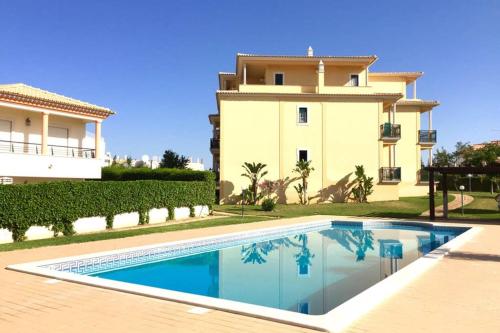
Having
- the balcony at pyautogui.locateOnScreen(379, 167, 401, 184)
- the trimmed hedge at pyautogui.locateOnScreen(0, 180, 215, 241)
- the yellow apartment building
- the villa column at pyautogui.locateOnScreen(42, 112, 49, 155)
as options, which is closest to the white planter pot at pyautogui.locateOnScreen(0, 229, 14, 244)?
the trimmed hedge at pyautogui.locateOnScreen(0, 180, 215, 241)

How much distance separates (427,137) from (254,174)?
59.6 ft

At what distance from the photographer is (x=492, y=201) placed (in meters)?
30.2

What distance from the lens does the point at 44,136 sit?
22031 mm

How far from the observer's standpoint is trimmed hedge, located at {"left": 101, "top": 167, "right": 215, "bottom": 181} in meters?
24.9

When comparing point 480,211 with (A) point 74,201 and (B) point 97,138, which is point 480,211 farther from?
(B) point 97,138

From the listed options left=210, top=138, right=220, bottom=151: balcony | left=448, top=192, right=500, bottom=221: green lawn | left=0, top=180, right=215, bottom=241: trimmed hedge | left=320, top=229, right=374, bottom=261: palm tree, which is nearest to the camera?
left=0, top=180, right=215, bottom=241: trimmed hedge

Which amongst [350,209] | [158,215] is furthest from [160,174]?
[350,209]

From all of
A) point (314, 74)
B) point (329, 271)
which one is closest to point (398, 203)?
point (314, 74)

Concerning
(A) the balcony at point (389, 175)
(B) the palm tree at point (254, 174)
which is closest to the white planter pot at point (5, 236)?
Answer: (B) the palm tree at point (254, 174)

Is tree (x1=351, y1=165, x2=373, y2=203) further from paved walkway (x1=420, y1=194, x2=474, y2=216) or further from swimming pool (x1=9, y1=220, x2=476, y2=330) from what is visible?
swimming pool (x1=9, y1=220, x2=476, y2=330)

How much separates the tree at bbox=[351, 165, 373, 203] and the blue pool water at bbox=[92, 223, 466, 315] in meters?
13.1

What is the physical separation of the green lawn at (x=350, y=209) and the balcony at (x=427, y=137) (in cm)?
797

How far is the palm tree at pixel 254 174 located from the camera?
30359 mm

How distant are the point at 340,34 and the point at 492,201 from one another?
1774 centimetres
